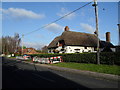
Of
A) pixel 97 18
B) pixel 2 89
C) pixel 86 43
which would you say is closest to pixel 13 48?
pixel 86 43

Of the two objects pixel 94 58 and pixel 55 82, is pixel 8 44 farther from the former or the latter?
pixel 55 82

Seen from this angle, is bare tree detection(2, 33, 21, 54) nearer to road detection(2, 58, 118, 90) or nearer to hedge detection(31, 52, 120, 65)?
hedge detection(31, 52, 120, 65)

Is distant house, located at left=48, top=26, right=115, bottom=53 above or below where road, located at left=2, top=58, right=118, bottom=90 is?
above

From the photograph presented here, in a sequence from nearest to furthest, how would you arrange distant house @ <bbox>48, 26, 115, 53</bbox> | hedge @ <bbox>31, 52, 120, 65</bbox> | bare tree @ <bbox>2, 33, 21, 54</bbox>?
hedge @ <bbox>31, 52, 120, 65</bbox> → distant house @ <bbox>48, 26, 115, 53</bbox> → bare tree @ <bbox>2, 33, 21, 54</bbox>

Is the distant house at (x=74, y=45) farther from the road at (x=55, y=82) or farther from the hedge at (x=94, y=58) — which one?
the road at (x=55, y=82)

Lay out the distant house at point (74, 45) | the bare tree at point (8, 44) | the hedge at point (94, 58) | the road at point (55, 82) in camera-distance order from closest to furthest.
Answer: the road at point (55, 82) → the hedge at point (94, 58) → the distant house at point (74, 45) → the bare tree at point (8, 44)

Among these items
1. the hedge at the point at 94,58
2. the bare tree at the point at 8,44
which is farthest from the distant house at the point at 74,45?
the bare tree at the point at 8,44

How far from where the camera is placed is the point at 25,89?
6.14 metres

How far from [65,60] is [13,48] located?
213 ft

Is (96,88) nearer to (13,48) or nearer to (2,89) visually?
(2,89)

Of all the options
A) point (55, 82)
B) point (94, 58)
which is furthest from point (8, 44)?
point (55, 82)

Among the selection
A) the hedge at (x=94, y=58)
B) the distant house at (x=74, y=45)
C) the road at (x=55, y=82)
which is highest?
the distant house at (x=74, y=45)

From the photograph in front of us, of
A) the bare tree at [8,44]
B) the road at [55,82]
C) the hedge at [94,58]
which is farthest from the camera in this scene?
the bare tree at [8,44]

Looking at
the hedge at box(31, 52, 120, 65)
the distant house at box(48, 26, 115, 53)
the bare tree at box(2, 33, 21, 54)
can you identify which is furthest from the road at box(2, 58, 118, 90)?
the bare tree at box(2, 33, 21, 54)
